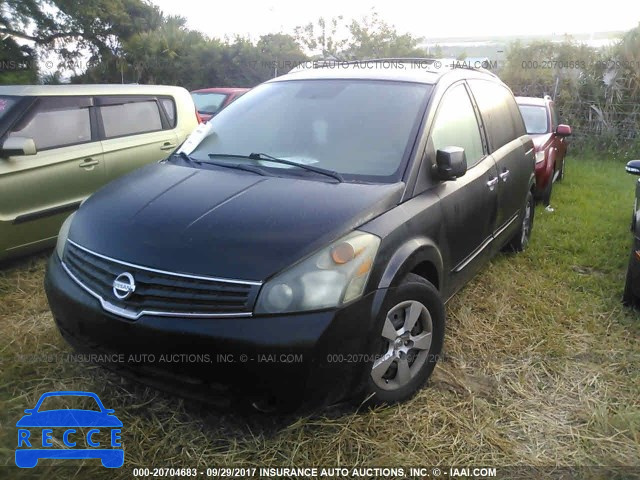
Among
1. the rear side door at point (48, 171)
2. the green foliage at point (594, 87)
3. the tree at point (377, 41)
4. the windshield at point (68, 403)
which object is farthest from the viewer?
the tree at point (377, 41)

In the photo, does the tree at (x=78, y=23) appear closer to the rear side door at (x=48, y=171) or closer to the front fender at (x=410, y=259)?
the rear side door at (x=48, y=171)

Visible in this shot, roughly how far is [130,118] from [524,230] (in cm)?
392

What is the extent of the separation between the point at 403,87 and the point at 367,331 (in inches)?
65.1

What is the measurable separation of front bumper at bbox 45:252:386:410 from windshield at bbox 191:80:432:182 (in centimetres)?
87

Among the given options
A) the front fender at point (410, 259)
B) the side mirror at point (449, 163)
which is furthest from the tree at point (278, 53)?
the front fender at point (410, 259)

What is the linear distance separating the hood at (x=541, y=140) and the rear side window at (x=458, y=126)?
375 centimetres

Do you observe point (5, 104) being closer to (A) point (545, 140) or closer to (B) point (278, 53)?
(A) point (545, 140)

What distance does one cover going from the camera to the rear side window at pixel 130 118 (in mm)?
4949

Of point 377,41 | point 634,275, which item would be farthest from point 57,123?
point 377,41

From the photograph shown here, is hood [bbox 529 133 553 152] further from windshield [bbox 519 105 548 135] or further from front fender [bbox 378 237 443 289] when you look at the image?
front fender [bbox 378 237 443 289]

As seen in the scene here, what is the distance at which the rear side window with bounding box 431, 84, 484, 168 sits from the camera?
3088mm

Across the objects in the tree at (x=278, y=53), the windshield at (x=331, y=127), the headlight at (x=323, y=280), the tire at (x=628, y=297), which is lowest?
the tire at (x=628, y=297)

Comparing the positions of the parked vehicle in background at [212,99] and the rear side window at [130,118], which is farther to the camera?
the parked vehicle in background at [212,99]

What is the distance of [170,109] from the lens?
5715 mm
